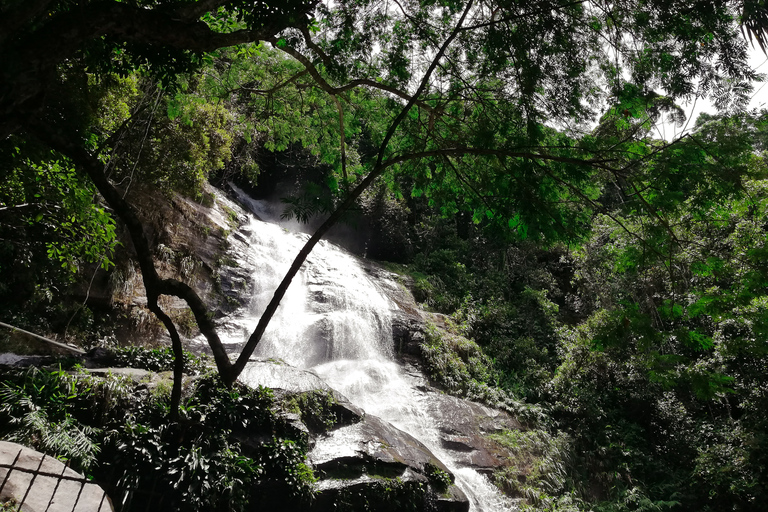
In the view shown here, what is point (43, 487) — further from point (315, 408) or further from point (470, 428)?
point (470, 428)

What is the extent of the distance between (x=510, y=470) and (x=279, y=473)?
17.6ft

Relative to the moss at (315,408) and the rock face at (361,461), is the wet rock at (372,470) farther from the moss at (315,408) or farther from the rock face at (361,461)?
the moss at (315,408)

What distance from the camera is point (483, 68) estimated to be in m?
4.93

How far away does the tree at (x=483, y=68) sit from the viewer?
9.54 ft

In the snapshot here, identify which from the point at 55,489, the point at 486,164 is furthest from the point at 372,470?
the point at 486,164

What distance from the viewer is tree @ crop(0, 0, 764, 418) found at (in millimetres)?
2908

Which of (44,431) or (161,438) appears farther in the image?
(161,438)

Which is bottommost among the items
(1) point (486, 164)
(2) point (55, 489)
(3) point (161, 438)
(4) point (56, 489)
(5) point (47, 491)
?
(3) point (161, 438)

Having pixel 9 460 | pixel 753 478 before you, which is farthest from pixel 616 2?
pixel 753 478

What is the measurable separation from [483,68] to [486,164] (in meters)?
1.35

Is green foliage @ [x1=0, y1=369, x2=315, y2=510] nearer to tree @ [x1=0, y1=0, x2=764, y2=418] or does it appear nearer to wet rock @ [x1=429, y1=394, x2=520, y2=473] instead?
tree @ [x1=0, y1=0, x2=764, y2=418]

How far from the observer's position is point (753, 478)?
895 centimetres

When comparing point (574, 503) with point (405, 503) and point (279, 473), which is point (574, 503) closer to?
point (405, 503)

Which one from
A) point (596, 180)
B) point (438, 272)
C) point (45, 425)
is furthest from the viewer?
point (438, 272)
